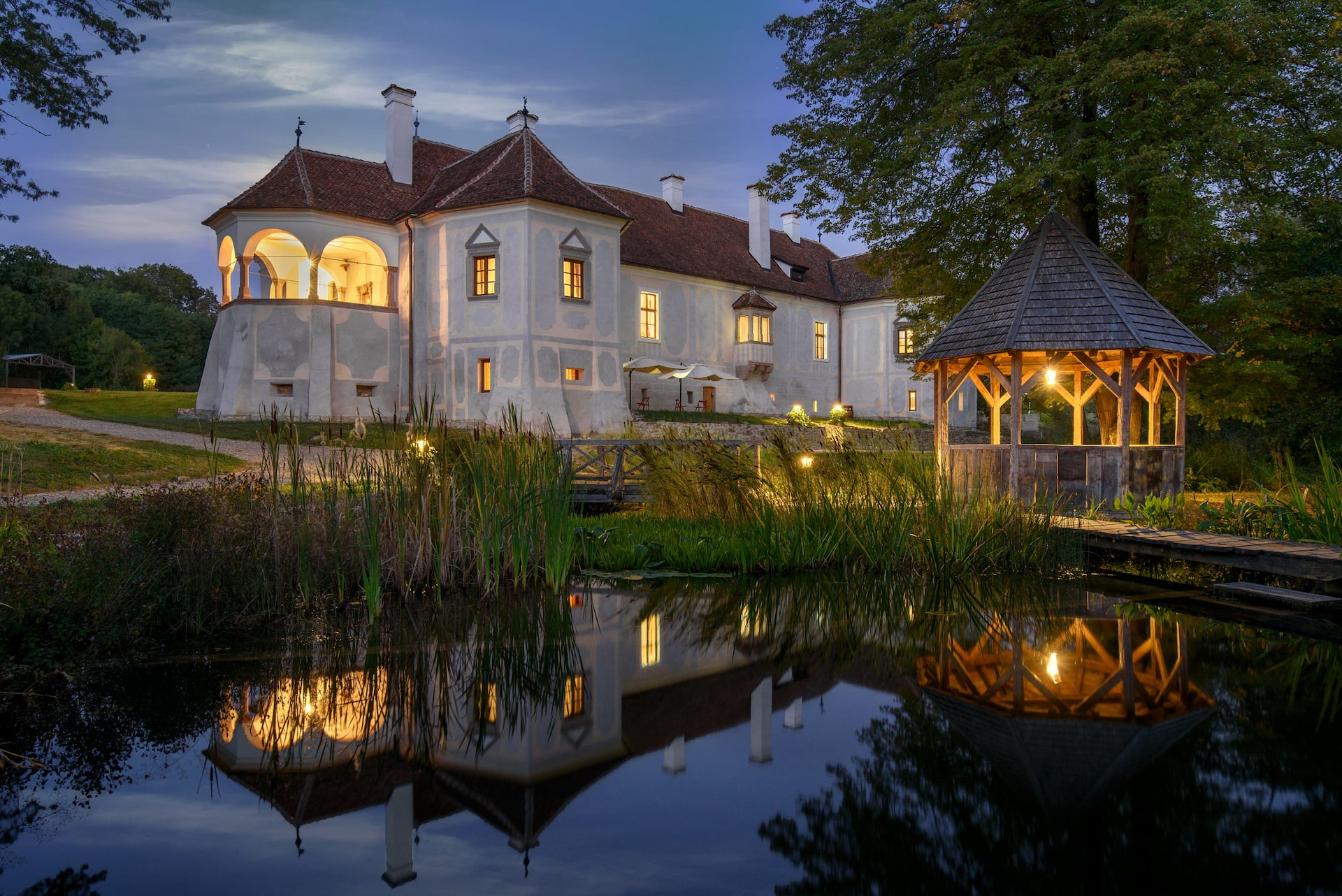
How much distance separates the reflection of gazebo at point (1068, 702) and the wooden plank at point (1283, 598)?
1.45 meters

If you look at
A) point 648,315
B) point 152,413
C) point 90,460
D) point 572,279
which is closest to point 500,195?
point 572,279

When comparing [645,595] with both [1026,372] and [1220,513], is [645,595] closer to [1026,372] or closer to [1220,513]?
[1220,513]

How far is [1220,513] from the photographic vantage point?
10.1 m

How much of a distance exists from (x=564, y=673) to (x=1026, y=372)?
1126 centimetres

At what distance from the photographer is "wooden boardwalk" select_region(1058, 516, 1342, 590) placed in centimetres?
734

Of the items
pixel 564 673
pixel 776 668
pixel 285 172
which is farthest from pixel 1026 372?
pixel 285 172

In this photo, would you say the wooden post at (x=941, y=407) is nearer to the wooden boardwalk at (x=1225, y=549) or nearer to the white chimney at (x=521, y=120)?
the wooden boardwalk at (x=1225, y=549)

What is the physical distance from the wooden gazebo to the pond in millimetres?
5251

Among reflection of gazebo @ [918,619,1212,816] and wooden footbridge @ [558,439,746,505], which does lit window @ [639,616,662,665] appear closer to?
reflection of gazebo @ [918,619,1212,816]

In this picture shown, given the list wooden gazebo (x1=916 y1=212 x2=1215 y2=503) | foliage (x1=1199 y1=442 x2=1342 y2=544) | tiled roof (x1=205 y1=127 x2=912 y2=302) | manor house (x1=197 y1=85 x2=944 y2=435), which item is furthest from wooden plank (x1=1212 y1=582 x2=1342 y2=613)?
tiled roof (x1=205 y1=127 x2=912 y2=302)

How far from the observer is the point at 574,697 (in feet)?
16.0

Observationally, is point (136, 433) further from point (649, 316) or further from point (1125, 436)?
point (1125, 436)

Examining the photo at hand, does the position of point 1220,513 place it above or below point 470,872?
above

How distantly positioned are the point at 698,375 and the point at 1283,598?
75.6 ft
